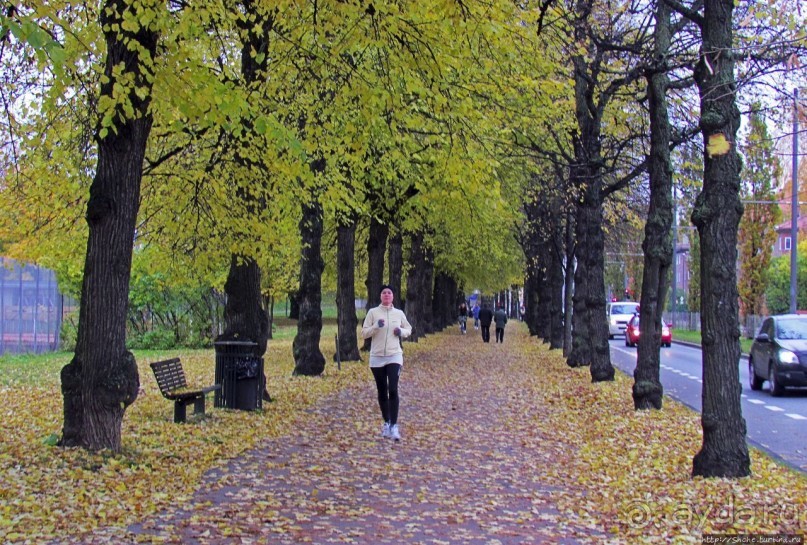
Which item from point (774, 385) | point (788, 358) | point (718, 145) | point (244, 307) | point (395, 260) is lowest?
point (774, 385)

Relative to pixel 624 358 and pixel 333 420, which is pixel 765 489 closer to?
pixel 333 420

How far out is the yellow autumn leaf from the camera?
308 inches

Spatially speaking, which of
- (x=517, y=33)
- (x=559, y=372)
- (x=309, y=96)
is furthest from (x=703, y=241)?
(x=559, y=372)

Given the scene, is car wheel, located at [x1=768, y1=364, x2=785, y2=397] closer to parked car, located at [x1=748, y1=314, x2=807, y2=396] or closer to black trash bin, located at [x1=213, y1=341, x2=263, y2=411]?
parked car, located at [x1=748, y1=314, x2=807, y2=396]

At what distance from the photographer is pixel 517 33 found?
1167 cm

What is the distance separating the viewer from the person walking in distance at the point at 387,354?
37.2ft

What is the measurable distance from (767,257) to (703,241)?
43577 mm

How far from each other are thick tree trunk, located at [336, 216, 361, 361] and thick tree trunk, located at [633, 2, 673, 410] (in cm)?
1036

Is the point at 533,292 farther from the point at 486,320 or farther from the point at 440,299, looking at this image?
the point at 486,320

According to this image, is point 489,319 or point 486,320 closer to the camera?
point 489,319

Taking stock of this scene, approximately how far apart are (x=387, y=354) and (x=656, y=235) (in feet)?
15.3

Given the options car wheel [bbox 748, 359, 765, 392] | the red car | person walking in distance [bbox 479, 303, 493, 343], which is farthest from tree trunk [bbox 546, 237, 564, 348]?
car wheel [bbox 748, 359, 765, 392]

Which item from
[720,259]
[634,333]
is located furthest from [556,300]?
[720,259]

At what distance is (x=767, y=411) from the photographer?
16.0 metres
